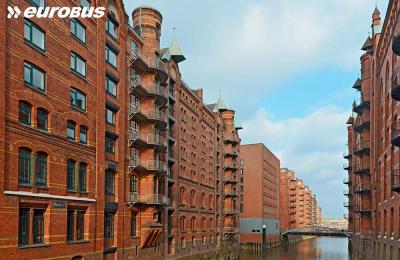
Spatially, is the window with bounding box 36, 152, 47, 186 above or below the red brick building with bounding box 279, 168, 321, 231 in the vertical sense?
above

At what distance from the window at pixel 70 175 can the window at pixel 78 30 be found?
784cm

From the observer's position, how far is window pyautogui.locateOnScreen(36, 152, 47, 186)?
2263cm

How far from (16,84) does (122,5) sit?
14.4 m

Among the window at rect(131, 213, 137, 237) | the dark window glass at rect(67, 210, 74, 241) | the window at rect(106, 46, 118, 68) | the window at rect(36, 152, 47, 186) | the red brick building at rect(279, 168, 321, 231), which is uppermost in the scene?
the window at rect(106, 46, 118, 68)

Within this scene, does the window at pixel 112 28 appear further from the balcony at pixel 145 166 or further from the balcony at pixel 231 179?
the balcony at pixel 231 179

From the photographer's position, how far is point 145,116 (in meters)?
35.6

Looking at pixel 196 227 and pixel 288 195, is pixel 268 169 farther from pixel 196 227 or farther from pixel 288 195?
pixel 196 227

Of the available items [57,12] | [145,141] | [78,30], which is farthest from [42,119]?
[145,141]

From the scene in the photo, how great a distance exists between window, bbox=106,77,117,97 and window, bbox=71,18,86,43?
4022 millimetres

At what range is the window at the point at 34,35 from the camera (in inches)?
878

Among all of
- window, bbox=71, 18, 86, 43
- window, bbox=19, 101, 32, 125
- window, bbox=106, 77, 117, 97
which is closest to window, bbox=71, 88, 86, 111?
window, bbox=71, 18, 86, 43

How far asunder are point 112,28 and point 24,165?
564 inches

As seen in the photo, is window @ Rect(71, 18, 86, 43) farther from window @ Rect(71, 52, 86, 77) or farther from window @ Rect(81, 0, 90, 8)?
window @ Rect(81, 0, 90, 8)

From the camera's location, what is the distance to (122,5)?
109 feet
